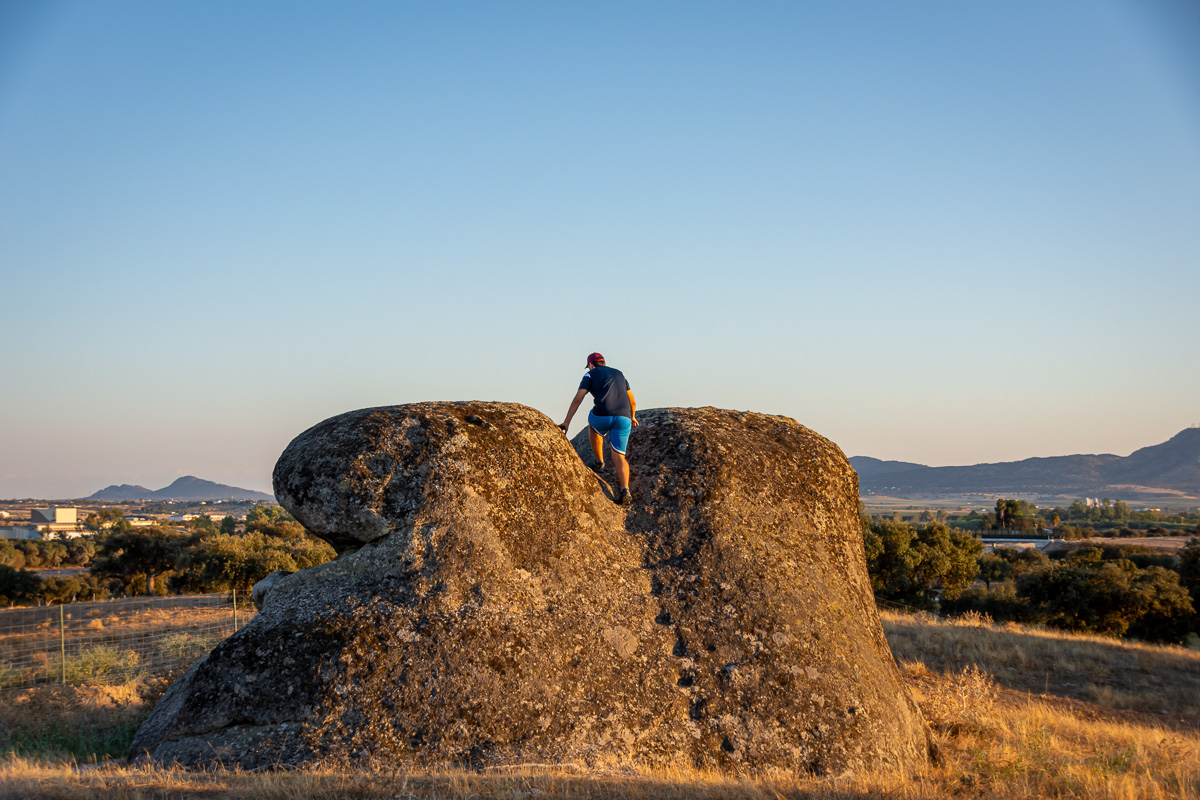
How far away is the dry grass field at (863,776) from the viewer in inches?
224


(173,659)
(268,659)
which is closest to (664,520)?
(268,659)

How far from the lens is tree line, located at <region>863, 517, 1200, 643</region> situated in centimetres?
2836

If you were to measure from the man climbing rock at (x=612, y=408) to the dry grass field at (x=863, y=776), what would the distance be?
11.4 ft

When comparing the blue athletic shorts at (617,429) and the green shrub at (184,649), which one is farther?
the green shrub at (184,649)

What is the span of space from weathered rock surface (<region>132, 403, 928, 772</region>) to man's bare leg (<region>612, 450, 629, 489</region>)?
259 millimetres

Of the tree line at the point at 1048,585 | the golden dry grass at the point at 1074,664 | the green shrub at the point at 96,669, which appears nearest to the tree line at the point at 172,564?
the green shrub at the point at 96,669

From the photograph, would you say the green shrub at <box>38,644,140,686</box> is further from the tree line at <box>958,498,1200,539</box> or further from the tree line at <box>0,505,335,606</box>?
the tree line at <box>958,498,1200,539</box>

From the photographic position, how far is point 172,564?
46688 mm

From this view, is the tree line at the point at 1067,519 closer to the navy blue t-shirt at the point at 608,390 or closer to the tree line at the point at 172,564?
the tree line at the point at 172,564

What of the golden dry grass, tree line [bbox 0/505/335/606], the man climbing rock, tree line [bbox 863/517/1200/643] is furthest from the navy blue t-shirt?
tree line [bbox 0/505/335/606]

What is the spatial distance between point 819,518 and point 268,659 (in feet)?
20.4

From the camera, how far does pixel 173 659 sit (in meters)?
16.1

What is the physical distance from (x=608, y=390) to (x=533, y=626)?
9.41 ft

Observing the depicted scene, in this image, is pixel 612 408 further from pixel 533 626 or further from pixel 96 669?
pixel 96 669
